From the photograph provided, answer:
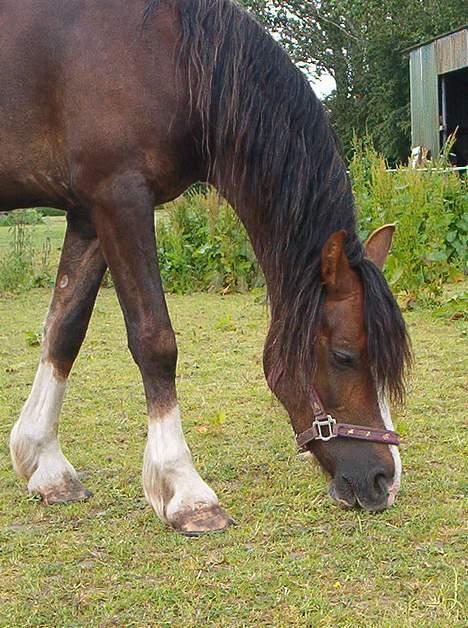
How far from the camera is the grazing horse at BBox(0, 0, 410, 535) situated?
2750 mm

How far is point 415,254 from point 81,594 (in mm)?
5696

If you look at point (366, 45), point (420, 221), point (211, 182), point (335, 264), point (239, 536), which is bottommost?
point (239, 536)

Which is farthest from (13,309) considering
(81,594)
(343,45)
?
(343,45)

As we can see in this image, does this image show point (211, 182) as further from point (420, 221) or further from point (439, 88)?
point (439, 88)

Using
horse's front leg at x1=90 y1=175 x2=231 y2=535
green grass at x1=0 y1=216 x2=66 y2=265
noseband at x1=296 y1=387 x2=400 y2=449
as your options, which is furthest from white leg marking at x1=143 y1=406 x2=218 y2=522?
green grass at x1=0 y1=216 x2=66 y2=265

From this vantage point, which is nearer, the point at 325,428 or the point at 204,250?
the point at 325,428

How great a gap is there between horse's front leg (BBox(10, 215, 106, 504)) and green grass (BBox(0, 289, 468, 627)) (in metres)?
0.16

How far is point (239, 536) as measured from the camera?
271 centimetres

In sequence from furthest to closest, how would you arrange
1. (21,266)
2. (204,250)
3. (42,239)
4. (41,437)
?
(42,239) < (21,266) < (204,250) < (41,437)

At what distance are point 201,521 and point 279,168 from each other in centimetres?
120

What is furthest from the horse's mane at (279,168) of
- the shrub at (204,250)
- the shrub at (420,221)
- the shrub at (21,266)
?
the shrub at (21,266)

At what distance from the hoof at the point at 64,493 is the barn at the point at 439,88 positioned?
16.1 meters

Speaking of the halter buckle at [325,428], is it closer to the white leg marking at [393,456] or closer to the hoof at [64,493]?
the white leg marking at [393,456]

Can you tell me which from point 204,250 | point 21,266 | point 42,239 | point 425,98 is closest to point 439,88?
point 425,98
